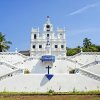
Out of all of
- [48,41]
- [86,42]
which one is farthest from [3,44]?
[86,42]

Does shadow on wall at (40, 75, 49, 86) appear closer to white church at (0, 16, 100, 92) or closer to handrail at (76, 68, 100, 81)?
white church at (0, 16, 100, 92)

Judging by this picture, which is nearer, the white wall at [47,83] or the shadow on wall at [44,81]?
the white wall at [47,83]

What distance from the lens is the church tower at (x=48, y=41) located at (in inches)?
2229

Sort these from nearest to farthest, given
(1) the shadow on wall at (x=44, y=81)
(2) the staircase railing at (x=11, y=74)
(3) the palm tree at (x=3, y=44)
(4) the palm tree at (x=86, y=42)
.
A: 1. (1) the shadow on wall at (x=44, y=81)
2. (2) the staircase railing at (x=11, y=74)
3. (3) the palm tree at (x=3, y=44)
4. (4) the palm tree at (x=86, y=42)

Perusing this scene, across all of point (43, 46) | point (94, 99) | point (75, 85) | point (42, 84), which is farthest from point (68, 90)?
point (43, 46)

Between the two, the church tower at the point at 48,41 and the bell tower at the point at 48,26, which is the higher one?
the bell tower at the point at 48,26

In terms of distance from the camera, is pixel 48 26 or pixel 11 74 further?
pixel 48 26

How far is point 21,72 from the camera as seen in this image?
33750 mm

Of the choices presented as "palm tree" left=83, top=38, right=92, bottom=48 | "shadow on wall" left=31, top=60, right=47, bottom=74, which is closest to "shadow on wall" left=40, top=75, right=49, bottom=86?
"shadow on wall" left=31, top=60, right=47, bottom=74

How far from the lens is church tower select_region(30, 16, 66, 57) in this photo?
56625 millimetres

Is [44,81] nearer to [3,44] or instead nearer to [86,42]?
[3,44]

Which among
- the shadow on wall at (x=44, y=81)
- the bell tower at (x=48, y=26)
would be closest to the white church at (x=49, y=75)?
the shadow on wall at (x=44, y=81)

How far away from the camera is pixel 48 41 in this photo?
5681 centimetres

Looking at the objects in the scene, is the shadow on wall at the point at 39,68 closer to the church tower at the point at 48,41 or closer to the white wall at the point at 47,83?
the white wall at the point at 47,83
